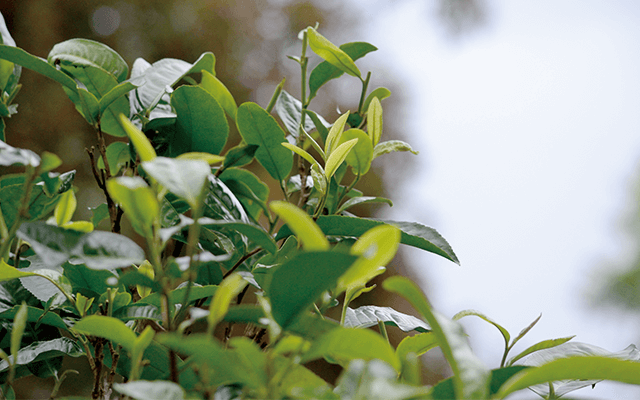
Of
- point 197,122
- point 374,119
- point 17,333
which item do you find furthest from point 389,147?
point 17,333

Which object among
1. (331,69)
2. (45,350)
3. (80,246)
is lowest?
(45,350)

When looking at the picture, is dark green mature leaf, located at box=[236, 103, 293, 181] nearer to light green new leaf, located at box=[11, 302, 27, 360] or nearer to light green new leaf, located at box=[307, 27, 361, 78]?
light green new leaf, located at box=[307, 27, 361, 78]

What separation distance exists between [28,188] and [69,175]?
0.48 ft

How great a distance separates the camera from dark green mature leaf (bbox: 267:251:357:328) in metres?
0.13

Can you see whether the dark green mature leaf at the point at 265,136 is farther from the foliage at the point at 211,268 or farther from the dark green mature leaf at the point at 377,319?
the dark green mature leaf at the point at 377,319

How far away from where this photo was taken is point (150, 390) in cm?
14

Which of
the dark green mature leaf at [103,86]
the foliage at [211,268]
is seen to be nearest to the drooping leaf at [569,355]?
the foliage at [211,268]

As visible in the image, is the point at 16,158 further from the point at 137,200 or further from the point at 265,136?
the point at 265,136

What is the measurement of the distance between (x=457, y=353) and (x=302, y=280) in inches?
2.2

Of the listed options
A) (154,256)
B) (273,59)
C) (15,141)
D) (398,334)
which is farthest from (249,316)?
(273,59)

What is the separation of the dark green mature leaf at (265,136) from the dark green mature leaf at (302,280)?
0.61 ft

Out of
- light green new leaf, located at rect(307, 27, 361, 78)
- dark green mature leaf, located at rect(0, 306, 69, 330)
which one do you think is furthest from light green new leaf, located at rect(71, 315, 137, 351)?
light green new leaf, located at rect(307, 27, 361, 78)

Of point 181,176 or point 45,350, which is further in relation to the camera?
point 45,350

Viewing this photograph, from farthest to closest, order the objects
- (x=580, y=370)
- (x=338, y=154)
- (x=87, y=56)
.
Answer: (x=87, y=56) < (x=338, y=154) < (x=580, y=370)
